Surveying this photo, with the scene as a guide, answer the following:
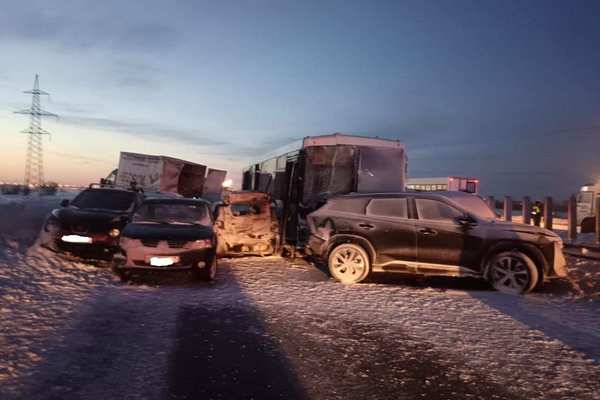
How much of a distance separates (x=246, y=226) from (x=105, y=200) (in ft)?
11.3

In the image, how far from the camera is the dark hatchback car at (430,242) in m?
9.23

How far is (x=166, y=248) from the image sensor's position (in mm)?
9047

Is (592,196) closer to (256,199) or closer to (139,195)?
(256,199)

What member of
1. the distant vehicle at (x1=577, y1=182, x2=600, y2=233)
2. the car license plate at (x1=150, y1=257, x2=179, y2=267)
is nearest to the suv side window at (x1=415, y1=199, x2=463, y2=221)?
the car license plate at (x1=150, y1=257, x2=179, y2=267)

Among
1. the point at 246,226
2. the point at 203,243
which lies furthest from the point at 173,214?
the point at 246,226

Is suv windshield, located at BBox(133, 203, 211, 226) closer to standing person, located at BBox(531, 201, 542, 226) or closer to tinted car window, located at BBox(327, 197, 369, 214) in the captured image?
tinted car window, located at BBox(327, 197, 369, 214)

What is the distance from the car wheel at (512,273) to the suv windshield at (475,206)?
3.02ft

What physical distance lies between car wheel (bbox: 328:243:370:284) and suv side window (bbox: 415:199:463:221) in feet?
4.48

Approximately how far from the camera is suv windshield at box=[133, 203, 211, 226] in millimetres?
10242

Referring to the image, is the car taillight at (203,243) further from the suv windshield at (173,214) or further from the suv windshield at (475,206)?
the suv windshield at (475,206)

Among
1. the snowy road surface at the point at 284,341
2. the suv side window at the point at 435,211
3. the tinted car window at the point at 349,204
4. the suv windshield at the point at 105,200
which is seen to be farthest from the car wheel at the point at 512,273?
the suv windshield at the point at 105,200

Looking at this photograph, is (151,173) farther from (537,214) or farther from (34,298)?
(34,298)

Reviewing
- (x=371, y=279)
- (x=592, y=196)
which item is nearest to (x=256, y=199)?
(x=371, y=279)

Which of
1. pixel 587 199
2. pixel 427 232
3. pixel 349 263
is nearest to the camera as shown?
pixel 427 232
